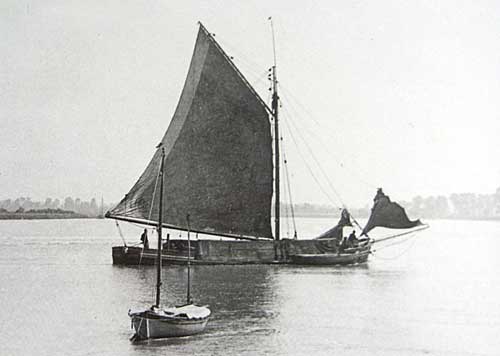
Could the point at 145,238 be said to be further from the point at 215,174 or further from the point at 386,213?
the point at 386,213

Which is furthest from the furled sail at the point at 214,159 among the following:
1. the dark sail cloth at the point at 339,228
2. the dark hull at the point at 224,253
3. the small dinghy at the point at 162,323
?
the small dinghy at the point at 162,323

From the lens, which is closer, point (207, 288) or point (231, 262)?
point (207, 288)

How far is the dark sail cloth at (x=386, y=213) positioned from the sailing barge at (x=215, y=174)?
22.7ft

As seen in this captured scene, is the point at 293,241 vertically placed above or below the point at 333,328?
above

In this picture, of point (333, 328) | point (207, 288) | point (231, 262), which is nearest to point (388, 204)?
point (231, 262)

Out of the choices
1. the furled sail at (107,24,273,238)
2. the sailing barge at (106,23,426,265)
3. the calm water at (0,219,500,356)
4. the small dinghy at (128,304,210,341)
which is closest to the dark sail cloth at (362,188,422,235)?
the calm water at (0,219,500,356)

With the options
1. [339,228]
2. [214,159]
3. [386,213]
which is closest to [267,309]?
[214,159]

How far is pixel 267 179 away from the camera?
45.6 meters

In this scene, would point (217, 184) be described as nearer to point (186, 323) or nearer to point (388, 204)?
point (388, 204)

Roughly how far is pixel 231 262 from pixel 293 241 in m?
4.48

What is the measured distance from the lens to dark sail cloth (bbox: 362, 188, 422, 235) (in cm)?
5000

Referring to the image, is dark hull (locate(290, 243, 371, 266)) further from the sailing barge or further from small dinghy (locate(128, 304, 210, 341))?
small dinghy (locate(128, 304, 210, 341))

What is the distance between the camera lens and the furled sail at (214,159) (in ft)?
142

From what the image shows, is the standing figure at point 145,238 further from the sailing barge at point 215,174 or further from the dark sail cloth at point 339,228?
the dark sail cloth at point 339,228
